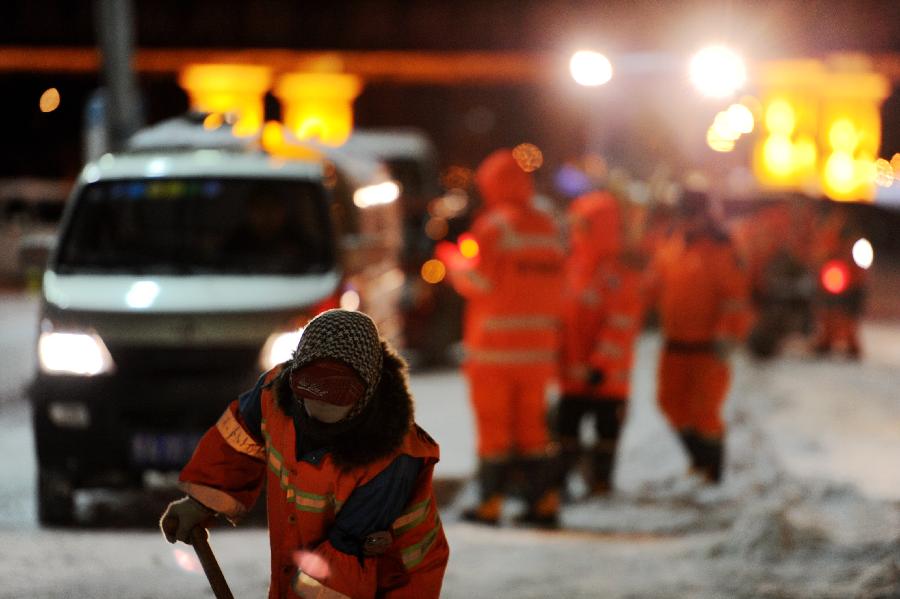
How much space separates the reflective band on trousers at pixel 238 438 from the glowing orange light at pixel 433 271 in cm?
1051

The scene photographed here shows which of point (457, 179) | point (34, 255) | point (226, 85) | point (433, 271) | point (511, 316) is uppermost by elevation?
point (226, 85)

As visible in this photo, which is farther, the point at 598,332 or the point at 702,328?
the point at 702,328

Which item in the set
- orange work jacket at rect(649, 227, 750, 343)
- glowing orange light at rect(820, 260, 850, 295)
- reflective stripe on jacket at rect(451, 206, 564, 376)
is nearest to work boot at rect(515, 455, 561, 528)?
reflective stripe on jacket at rect(451, 206, 564, 376)

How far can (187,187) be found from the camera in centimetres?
790

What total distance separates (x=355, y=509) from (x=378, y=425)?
0.64 ft

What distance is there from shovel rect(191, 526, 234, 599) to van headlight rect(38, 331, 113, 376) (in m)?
3.61

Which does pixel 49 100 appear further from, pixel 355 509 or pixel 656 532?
pixel 355 509

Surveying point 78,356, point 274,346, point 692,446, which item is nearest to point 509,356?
point 274,346

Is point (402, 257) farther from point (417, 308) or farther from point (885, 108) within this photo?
point (885, 108)

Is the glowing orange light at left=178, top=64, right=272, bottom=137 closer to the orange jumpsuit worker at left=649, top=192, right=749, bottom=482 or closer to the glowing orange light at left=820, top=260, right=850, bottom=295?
the glowing orange light at left=820, top=260, right=850, bottom=295

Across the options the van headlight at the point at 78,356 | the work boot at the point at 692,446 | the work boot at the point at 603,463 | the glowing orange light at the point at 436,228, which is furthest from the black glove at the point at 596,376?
the glowing orange light at the point at 436,228

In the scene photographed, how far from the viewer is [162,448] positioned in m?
7.05

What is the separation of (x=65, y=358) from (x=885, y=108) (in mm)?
33195

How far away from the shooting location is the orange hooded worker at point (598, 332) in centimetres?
846
